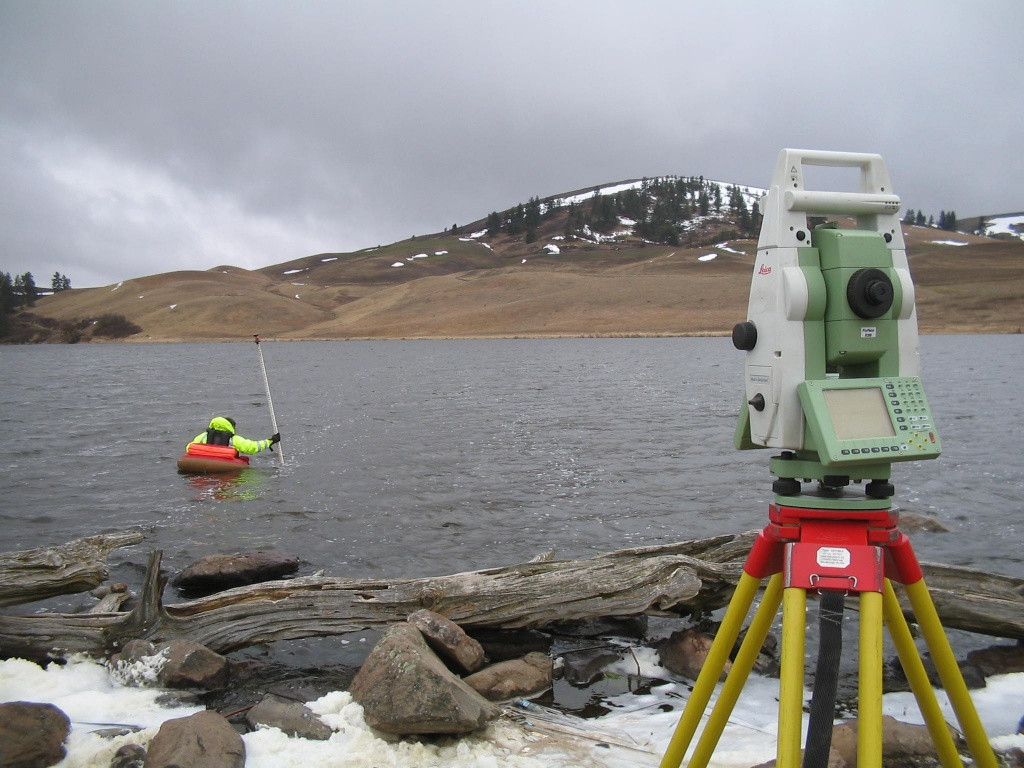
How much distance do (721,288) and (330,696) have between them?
116000 millimetres

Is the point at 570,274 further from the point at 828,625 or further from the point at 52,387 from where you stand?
the point at 828,625

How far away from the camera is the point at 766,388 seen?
366cm

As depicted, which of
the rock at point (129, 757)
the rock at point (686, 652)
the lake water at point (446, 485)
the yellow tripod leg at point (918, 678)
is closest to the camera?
the yellow tripod leg at point (918, 678)

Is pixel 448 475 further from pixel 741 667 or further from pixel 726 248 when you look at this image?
pixel 726 248

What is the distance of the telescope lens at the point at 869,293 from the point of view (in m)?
3.56

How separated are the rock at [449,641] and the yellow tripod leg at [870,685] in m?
4.49

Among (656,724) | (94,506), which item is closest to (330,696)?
(656,724)

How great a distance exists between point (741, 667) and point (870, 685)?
2.51 ft

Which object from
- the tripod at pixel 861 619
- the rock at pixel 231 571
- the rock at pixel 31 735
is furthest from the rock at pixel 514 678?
the rock at pixel 231 571

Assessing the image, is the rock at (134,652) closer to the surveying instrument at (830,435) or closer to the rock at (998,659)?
the surveying instrument at (830,435)

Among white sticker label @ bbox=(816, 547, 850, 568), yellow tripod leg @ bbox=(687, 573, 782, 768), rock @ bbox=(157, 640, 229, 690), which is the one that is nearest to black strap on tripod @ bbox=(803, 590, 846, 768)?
white sticker label @ bbox=(816, 547, 850, 568)

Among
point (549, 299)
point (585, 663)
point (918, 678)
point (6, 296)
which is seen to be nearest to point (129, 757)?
point (585, 663)

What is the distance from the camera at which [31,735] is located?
18.2ft

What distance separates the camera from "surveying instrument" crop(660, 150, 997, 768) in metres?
3.37
